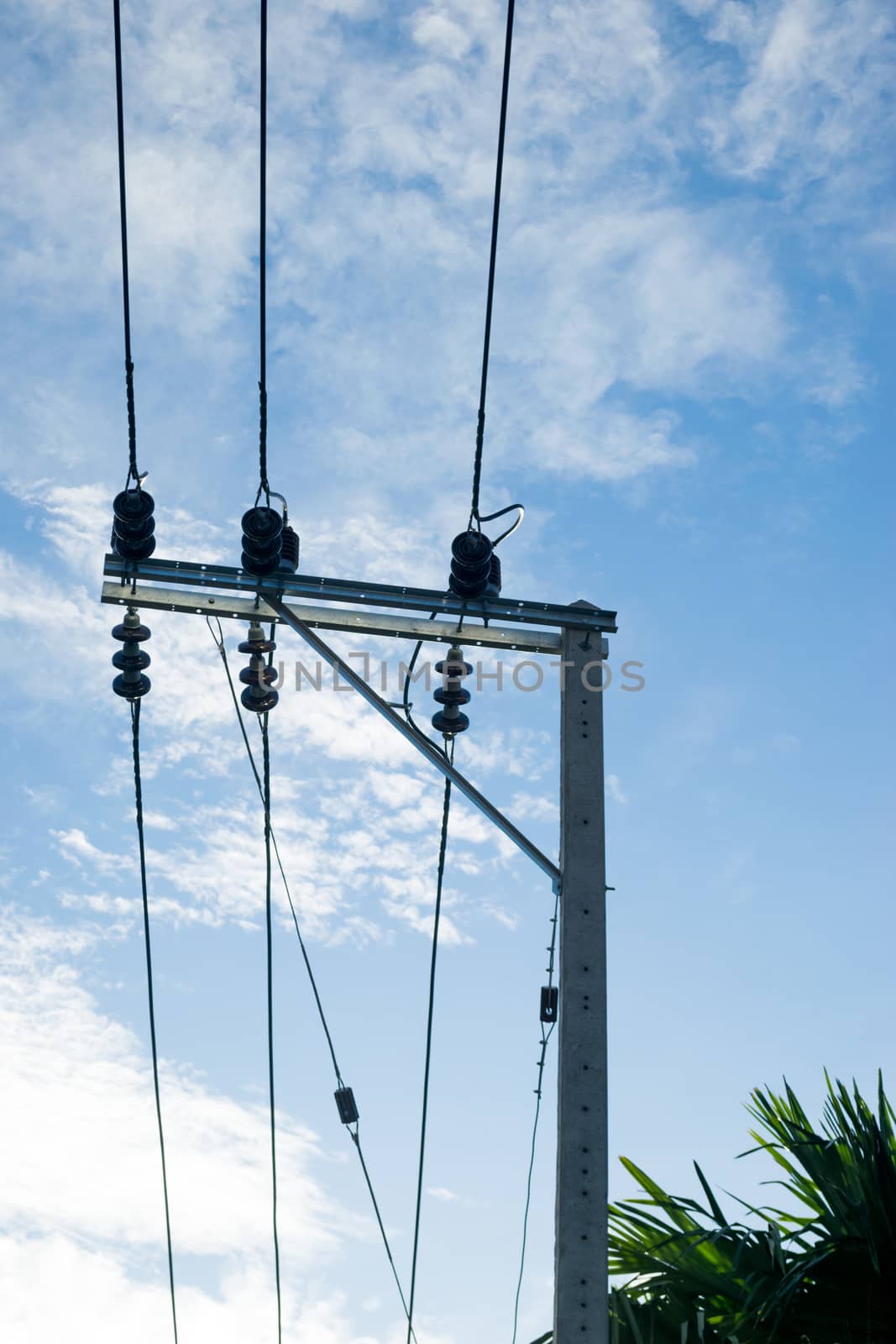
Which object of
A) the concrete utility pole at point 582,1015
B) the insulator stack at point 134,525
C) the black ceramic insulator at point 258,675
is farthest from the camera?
the black ceramic insulator at point 258,675

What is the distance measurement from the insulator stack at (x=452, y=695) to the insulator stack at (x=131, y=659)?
190 centimetres

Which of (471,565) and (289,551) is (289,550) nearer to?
(289,551)

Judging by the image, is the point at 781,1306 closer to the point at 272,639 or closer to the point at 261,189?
the point at 272,639

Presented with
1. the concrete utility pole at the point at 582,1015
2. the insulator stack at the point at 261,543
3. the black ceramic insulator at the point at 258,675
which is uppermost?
the insulator stack at the point at 261,543

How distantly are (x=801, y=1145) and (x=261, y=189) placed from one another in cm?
686

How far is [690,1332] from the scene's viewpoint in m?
8.38

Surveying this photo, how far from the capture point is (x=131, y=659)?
30.3 feet

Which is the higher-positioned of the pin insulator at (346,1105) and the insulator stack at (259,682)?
the insulator stack at (259,682)

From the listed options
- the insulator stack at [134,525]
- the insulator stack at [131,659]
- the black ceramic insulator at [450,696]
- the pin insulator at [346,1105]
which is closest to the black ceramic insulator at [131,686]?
the insulator stack at [131,659]

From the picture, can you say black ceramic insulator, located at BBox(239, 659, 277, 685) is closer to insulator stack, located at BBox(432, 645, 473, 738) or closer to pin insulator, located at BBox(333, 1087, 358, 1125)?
insulator stack, located at BBox(432, 645, 473, 738)

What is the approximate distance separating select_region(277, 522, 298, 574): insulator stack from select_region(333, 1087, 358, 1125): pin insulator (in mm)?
3867

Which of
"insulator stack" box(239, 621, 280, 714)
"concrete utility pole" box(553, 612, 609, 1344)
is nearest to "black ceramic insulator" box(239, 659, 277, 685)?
"insulator stack" box(239, 621, 280, 714)

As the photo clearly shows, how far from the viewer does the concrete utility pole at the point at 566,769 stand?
730cm

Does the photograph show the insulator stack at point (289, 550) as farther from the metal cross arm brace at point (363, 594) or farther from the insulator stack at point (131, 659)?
the insulator stack at point (131, 659)
